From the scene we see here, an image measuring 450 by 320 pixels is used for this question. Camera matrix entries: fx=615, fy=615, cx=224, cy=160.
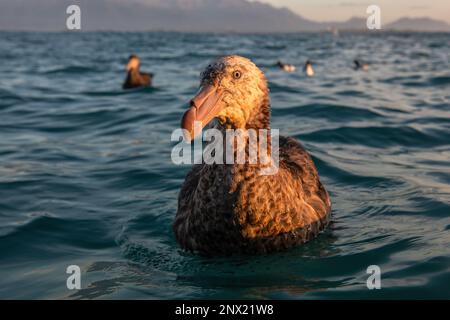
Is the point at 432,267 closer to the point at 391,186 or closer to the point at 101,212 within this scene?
the point at 391,186

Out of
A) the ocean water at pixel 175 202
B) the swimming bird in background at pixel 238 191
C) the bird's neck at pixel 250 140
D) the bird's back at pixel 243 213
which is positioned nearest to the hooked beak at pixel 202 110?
the swimming bird in background at pixel 238 191

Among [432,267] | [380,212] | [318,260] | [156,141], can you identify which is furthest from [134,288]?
[156,141]

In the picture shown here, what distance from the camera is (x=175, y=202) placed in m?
9.08

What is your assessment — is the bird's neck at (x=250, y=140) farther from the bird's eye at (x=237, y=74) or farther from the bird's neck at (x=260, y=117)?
the bird's eye at (x=237, y=74)

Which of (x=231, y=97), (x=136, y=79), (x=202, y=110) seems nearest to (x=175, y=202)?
(x=231, y=97)

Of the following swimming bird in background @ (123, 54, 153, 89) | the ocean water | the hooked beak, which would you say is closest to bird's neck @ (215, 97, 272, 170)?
the hooked beak

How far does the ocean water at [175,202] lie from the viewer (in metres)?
5.91

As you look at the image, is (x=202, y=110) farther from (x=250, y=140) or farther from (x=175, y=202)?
(x=175, y=202)

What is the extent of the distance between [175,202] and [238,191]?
10.8 feet

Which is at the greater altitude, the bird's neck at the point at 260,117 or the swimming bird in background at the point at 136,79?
the swimming bird in background at the point at 136,79

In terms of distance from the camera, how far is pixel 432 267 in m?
5.95

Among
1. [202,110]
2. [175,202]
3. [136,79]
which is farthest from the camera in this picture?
[136,79]

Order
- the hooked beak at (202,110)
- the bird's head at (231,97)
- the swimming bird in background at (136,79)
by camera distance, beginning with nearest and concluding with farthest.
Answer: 1. the hooked beak at (202,110)
2. the bird's head at (231,97)
3. the swimming bird in background at (136,79)
